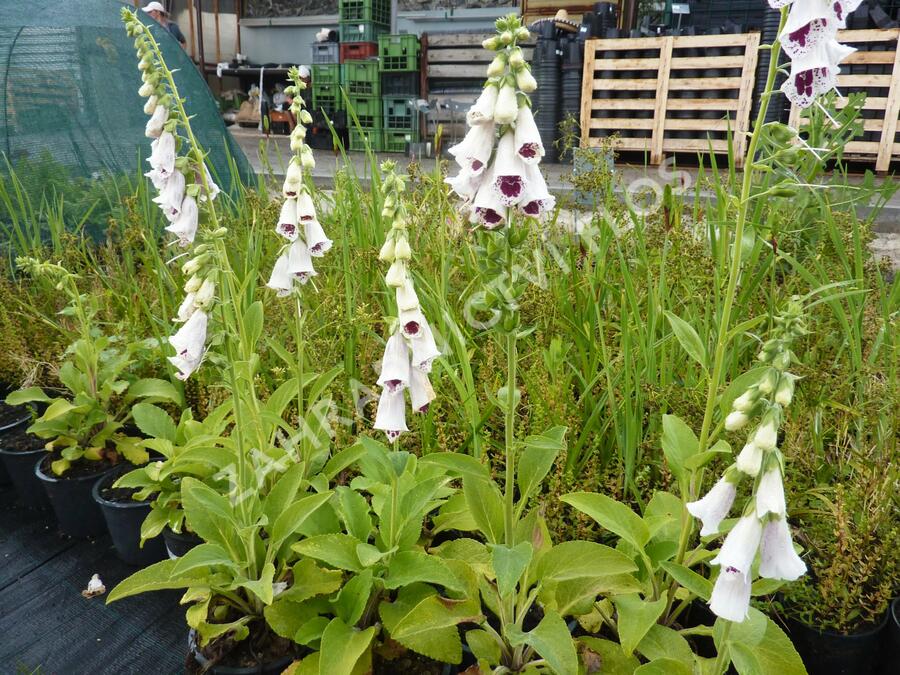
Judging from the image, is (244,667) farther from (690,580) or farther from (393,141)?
(393,141)

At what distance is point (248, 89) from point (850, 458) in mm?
14840

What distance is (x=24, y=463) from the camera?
2592 millimetres

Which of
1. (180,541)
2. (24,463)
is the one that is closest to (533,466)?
(180,541)

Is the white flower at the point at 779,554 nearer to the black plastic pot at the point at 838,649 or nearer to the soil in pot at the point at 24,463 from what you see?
the black plastic pot at the point at 838,649

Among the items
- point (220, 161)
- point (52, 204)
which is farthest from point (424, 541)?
point (220, 161)

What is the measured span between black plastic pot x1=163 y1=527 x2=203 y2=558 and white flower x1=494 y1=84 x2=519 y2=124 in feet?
5.10

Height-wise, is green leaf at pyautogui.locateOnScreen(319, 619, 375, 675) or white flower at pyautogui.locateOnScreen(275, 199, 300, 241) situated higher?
white flower at pyautogui.locateOnScreen(275, 199, 300, 241)

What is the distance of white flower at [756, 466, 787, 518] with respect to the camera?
94 cm

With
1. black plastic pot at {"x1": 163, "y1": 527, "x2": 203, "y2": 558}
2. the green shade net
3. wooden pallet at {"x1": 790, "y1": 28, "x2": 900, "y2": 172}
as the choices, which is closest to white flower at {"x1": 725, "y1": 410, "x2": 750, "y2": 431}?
black plastic pot at {"x1": 163, "y1": 527, "x2": 203, "y2": 558}

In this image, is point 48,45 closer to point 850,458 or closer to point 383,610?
point 383,610

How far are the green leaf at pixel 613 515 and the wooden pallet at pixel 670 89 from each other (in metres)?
6.15

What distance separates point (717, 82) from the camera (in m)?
6.93

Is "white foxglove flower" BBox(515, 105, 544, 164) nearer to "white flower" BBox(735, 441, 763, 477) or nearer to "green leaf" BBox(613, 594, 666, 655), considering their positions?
"white flower" BBox(735, 441, 763, 477)

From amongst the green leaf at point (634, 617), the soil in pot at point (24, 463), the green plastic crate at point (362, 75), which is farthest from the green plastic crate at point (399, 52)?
the green leaf at point (634, 617)
